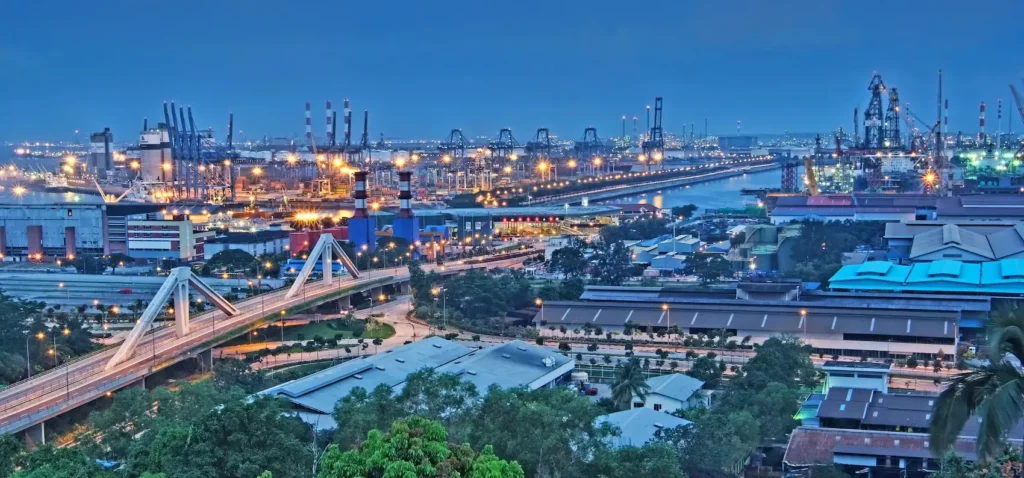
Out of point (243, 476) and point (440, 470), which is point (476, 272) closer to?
point (243, 476)

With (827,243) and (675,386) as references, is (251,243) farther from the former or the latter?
(675,386)

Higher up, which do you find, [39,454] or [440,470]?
[440,470]

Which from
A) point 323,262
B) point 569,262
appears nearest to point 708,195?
point 569,262

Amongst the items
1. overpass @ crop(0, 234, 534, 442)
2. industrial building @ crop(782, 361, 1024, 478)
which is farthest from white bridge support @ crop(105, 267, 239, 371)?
industrial building @ crop(782, 361, 1024, 478)

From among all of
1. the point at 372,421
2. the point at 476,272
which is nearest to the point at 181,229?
the point at 476,272

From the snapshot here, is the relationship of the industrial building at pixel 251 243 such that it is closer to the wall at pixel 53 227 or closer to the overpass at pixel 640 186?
the wall at pixel 53 227

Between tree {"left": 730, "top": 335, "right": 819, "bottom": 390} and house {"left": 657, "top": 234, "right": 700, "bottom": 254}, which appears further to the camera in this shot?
house {"left": 657, "top": 234, "right": 700, "bottom": 254}

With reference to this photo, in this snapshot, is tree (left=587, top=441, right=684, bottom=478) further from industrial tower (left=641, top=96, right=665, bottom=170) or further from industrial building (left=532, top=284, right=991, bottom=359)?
industrial tower (left=641, top=96, right=665, bottom=170)
